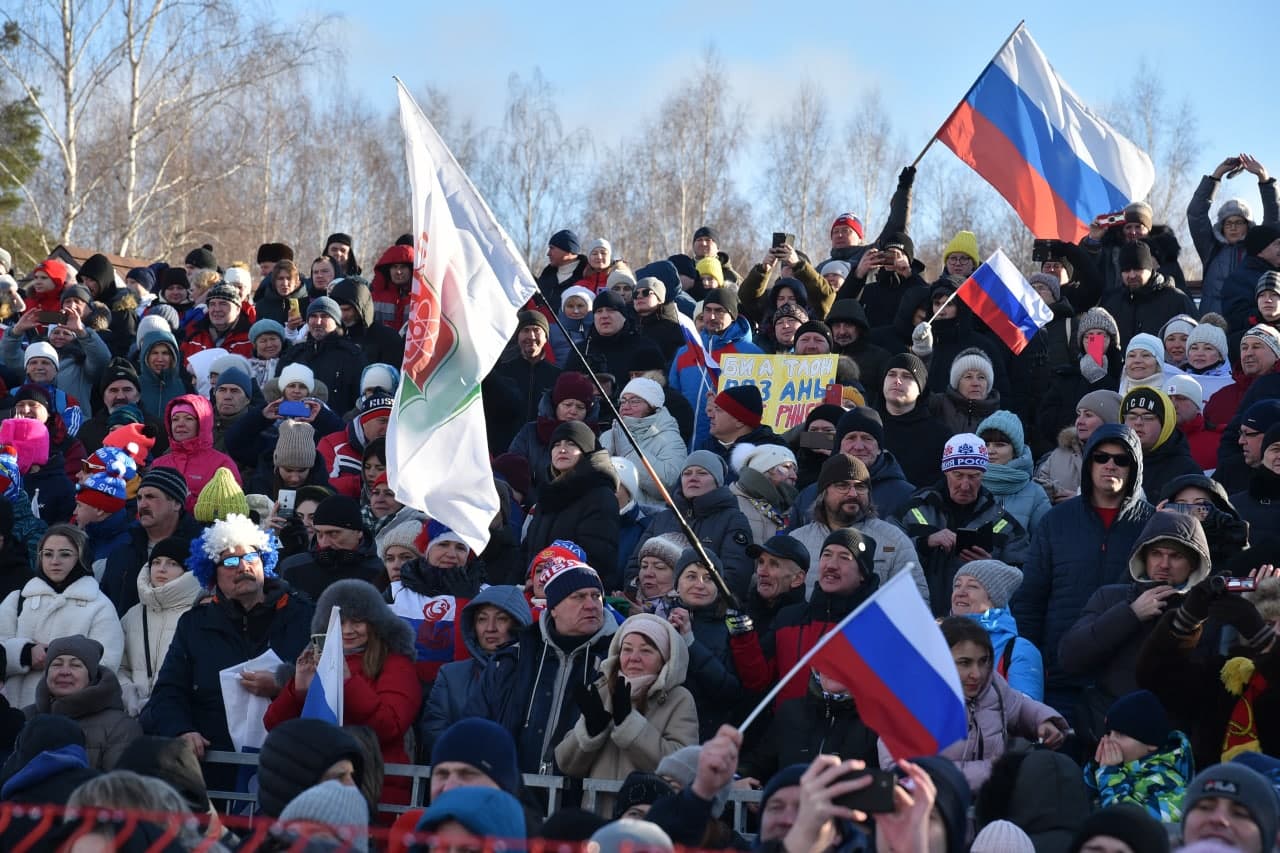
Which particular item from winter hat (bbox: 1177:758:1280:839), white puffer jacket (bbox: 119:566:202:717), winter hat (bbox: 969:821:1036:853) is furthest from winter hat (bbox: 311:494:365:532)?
winter hat (bbox: 1177:758:1280:839)

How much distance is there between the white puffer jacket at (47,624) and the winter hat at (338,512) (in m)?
1.16

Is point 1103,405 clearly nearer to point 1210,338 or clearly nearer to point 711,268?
point 1210,338

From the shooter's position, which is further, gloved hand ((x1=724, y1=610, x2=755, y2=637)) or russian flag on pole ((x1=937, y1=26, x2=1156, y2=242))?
russian flag on pole ((x1=937, y1=26, x2=1156, y2=242))

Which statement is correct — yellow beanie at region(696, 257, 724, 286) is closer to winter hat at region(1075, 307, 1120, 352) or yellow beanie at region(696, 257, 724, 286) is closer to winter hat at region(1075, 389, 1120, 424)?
winter hat at region(1075, 307, 1120, 352)

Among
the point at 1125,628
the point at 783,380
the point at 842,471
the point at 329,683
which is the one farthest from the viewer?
the point at 783,380

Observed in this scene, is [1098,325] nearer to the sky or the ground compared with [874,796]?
nearer to the sky

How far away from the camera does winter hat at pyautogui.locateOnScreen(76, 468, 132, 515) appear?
10.5m

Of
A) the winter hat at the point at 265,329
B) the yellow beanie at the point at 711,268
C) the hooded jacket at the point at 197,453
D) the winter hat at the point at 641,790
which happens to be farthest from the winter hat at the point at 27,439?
the yellow beanie at the point at 711,268

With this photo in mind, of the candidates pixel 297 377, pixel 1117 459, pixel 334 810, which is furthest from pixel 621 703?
pixel 297 377

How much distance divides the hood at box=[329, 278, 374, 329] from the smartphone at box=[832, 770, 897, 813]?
1019 centimetres

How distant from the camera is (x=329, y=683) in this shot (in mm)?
7168

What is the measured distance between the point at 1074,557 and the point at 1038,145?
19.9ft

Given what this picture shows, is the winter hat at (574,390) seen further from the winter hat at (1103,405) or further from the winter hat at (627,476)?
the winter hat at (1103,405)

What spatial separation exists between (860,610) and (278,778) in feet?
7.66
